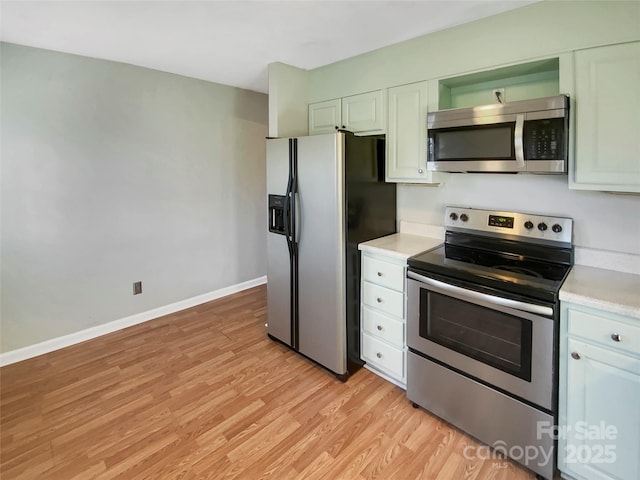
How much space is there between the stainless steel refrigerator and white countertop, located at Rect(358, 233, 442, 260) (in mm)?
83

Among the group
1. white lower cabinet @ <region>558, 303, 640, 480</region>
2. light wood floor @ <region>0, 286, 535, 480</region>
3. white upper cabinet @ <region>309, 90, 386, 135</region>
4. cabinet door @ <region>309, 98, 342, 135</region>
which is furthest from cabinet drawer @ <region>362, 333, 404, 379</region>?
cabinet door @ <region>309, 98, 342, 135</region>

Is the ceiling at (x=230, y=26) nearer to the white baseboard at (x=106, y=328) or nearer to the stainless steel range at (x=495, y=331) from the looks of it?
the stainless steel range at (x=495, y=331)

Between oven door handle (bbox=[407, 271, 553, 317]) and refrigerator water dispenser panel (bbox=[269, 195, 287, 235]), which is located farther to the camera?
refrigerator water dispenser panel (bbox=[269, 195, 287, 235])

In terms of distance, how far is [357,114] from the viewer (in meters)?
2.78

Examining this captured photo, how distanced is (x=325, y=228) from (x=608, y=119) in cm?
161

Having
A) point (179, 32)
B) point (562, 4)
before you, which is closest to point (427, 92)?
point (562, 4)

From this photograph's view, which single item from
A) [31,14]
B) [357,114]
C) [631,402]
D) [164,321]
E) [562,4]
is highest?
[31,14]

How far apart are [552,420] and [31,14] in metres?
3.59

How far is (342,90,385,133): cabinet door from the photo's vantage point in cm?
262

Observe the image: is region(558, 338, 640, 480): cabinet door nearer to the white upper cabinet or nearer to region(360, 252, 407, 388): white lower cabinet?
region(360, 252, 407, 388): white lower cabinet

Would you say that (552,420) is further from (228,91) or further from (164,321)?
(228,91)

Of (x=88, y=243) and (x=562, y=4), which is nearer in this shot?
(x=562, y=4)

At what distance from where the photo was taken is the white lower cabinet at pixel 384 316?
227 centimetres

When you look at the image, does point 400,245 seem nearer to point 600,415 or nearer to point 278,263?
point 278,263
